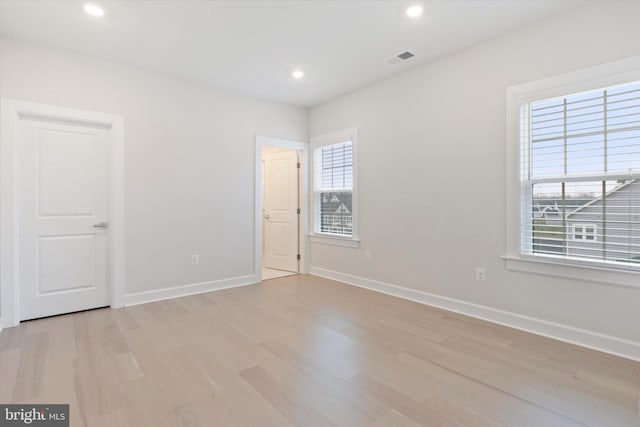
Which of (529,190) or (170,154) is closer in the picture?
(529,190)

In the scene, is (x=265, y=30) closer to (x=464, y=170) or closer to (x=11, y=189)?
(x=464, y=170)

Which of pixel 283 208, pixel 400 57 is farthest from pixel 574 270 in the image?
pixel 283 208

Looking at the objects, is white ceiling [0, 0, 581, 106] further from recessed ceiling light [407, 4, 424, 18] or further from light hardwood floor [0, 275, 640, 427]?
light hardwood floor [0, 275, 640, 427]

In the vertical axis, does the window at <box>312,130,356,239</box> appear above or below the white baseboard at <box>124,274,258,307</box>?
above

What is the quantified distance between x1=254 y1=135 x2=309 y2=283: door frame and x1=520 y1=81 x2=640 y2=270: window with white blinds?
3211mm

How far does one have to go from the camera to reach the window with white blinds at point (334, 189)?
475 centimetres

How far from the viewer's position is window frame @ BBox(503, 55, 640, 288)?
7.86 feet

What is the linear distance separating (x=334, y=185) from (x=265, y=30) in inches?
99.8

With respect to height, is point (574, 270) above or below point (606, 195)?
below

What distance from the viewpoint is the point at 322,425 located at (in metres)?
1.65

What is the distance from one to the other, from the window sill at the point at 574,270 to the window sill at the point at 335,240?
2015 mm

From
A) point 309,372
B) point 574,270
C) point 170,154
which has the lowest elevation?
point 309,372

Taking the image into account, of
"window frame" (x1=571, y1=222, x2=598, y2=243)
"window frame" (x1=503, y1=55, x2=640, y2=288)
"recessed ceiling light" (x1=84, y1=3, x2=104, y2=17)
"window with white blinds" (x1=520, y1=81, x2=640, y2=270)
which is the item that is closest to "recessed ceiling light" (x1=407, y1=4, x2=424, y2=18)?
"window frame" (x1=503, y1=55, x2=640, y2=288)

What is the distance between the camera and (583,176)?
101 inches
